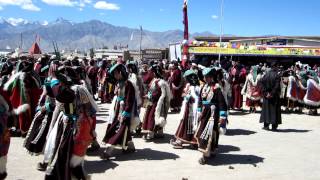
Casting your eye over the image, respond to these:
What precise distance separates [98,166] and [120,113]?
3.68 feet

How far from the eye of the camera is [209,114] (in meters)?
8.73

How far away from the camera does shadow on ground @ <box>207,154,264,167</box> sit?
889 centimetres

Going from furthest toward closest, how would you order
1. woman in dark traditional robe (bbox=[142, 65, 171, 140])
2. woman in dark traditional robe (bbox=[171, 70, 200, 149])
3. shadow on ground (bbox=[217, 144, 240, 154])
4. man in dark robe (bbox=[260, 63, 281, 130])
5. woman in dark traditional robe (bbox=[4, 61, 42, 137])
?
man in dark robe (bbox=[260, 63, 281, 130]) < woman in dark traditional robe (bbox=[142, 65, 171, 140]) < woman in dark traditional robe (bbox=[4, 61, 42, 137]) < shadow on ground (bbox=[217, 144, 240, 154]) < woman in dark traditional robe (bbox=[171, 70, 200, 149])

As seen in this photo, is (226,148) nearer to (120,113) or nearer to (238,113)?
(120,113)

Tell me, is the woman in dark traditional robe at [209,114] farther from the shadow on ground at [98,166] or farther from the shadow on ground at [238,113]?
the shadow on ground at [238,113]

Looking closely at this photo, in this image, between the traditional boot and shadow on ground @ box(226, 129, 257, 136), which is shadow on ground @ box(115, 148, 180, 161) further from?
shadow on ground @ box(226, 129, 257, 136)

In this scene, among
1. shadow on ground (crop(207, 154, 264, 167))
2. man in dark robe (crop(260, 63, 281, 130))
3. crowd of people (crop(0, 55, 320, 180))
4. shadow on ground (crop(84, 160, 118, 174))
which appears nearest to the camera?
crowd of people (crop(0, 55, 320, 180))

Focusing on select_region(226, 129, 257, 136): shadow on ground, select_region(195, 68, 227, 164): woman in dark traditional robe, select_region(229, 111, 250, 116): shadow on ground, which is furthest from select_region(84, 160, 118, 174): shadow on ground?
select_region(229, 111, 250, 116): shadow on ground

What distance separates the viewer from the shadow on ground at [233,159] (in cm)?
889

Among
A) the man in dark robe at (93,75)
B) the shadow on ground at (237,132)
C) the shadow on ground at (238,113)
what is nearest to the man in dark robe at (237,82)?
the shadow on ground at (238,113)

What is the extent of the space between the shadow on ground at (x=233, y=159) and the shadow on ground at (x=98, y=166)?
1.84 metres

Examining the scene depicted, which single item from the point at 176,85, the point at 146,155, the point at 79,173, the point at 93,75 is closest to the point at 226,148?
the point at 146,155

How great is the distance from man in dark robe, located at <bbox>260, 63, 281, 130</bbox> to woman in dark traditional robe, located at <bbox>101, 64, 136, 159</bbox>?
209 inches

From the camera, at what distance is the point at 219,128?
8789 mm
